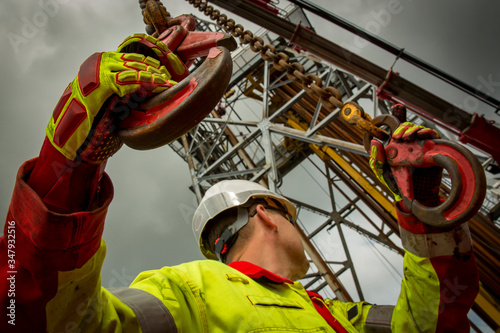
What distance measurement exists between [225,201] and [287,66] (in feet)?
4.49

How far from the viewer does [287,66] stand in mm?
2842

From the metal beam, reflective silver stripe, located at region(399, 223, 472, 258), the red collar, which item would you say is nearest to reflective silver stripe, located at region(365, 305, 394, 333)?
reflective silver stripe, located at region(399, 223, 472, 258)

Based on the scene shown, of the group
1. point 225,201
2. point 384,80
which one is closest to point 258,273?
point 225,201

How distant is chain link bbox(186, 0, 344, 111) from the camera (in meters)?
2.59

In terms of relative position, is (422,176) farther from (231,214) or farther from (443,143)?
(231,214)

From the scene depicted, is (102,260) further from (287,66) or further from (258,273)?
(287,66)

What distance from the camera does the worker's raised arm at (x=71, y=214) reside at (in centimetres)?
78

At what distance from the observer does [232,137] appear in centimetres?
895

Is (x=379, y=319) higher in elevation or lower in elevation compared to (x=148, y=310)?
lower

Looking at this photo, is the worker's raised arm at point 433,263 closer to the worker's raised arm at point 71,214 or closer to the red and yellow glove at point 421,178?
the red and yellow glove at point 421,178

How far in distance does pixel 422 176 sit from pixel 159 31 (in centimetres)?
182

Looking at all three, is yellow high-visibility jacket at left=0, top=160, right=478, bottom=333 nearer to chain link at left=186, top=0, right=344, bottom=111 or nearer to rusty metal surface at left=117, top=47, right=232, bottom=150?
rusty metal surface at left=117, top=47, right=232, bottom=150

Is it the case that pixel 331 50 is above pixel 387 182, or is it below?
above

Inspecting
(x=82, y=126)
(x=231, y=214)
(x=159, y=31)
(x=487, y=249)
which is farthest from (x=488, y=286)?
(x=82, y=126)
